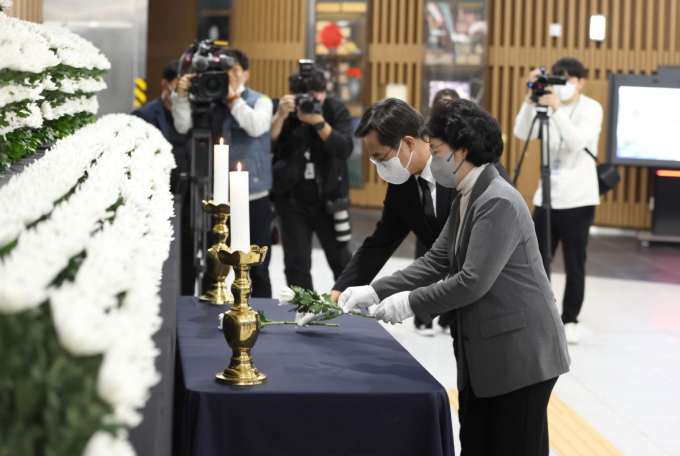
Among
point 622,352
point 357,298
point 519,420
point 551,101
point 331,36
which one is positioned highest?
point 331,36

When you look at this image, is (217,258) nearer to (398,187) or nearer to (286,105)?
(398,187)

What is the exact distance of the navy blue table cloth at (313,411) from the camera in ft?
7.18

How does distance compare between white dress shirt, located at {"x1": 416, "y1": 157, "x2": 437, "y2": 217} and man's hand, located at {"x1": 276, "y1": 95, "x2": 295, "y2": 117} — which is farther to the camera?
man's hand, located at {"x1": 276, "y1": 95, "x2": 295, "y2": 117}

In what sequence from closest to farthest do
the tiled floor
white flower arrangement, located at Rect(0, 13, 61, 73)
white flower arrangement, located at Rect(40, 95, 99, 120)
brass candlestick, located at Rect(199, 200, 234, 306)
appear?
white flower arrangement, located at Rect(0, 13, 61, 73) < white flower arrangement, located at Rect(40, 95, 99, 120) < brass candlestick, located at Rect(199, 200, 234, 306) < the tiled floor

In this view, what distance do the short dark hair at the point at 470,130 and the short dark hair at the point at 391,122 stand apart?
24.1 inches

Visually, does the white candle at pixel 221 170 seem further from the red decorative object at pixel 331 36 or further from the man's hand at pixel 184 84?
the red decorative object at pixel 331 36

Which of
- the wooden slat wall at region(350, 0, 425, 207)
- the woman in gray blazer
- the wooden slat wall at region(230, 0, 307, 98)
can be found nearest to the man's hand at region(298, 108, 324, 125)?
the woman in gray blazer

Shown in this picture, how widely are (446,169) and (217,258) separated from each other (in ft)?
2.52

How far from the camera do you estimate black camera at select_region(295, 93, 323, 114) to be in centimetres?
559

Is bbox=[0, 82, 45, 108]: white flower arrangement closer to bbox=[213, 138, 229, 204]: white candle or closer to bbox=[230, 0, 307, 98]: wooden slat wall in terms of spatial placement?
bbox=[213, 138, 229, 204]: white candle

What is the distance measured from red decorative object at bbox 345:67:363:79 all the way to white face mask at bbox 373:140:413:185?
30.2ft

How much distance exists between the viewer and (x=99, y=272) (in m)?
1.05

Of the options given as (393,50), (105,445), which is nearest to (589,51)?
(393,50)

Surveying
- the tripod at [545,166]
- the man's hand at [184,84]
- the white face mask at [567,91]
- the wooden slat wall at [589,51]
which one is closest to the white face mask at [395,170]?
the man's hand at [184,84]
